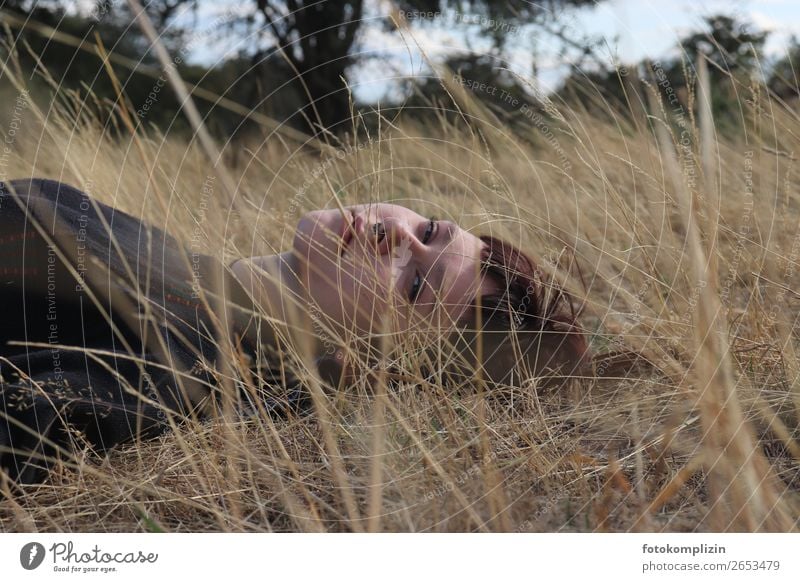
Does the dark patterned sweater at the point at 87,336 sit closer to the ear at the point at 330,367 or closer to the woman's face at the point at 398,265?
the ear at the point at 330,367

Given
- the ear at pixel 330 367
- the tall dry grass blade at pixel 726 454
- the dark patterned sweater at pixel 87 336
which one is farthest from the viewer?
the ear at pixel 330 367

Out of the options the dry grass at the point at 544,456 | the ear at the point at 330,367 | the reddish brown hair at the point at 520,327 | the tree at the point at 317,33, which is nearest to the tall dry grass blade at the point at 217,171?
the dry grass at the point at 544,456

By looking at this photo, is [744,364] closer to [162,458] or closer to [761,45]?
[761,45]

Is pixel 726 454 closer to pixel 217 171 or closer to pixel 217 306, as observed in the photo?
pixel 217 171

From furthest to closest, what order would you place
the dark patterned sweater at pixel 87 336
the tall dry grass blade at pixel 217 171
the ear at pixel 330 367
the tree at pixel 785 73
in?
1. the tree at pixel 785 73
2. the ear at pixel 330 367
3. the dark patterned sweater at pixel 87 336
4. the tall dry grass blade at pixel 217 171

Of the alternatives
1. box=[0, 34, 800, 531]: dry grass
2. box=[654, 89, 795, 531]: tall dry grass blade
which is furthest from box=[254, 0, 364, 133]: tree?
box=[654, 89, 795, 531]: tall dry grass blade

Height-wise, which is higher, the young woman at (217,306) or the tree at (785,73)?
the tree at (785,73)

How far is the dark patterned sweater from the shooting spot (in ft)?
4.71

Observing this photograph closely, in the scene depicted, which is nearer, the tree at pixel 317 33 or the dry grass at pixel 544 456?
the dry grass at pixel 544 456

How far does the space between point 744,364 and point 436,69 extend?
3.26ft

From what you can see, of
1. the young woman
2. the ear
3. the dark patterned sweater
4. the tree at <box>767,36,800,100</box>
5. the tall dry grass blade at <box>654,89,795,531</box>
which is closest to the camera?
the tall dry grass blade at <box>654,89,795,531</box>

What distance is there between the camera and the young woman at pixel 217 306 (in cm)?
159

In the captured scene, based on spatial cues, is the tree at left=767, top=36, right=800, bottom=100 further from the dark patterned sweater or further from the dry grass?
the dark patterned sweater
